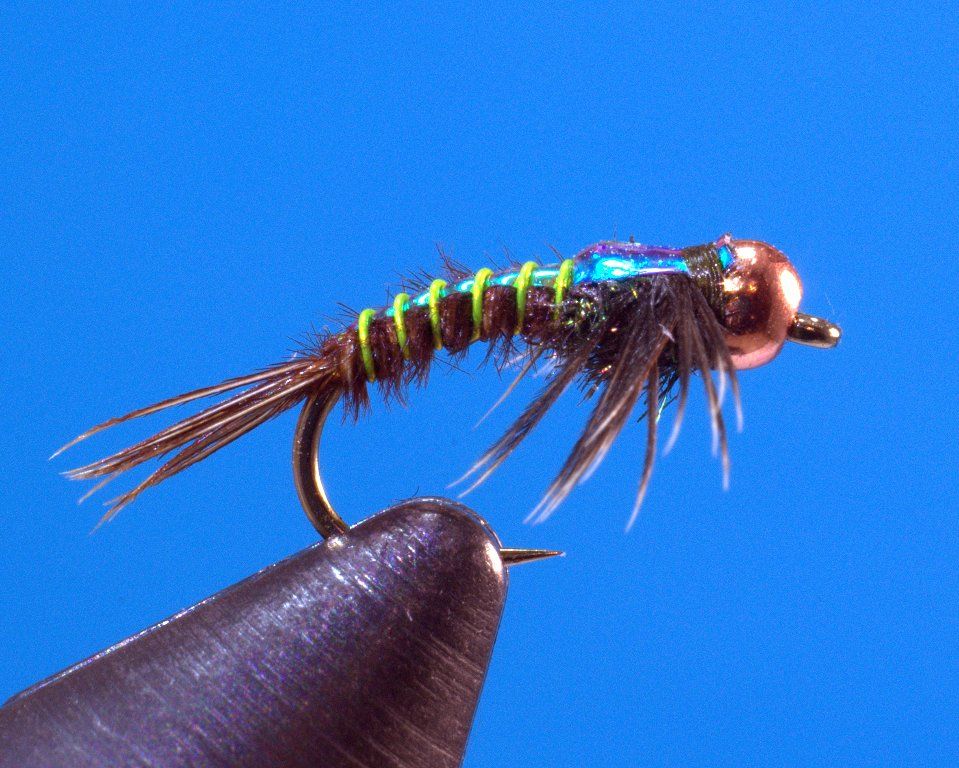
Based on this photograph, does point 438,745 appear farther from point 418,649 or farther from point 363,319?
point 363,319

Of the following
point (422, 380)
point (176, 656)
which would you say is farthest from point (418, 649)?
point (422, 380)

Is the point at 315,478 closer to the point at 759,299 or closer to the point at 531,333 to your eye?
the point at 531,333

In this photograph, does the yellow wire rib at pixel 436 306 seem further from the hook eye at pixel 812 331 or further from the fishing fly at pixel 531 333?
the hook eye at pixel 812 331

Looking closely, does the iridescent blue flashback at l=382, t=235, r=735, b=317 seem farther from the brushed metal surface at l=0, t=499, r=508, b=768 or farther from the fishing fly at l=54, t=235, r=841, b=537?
the brushed metal surface at l=0, t=499, r=508, b=768

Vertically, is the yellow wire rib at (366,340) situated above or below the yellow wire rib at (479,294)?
below

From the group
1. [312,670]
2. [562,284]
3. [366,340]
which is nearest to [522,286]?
[562,284]

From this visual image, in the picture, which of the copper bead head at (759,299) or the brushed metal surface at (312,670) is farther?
the copper bead head at (759,299)

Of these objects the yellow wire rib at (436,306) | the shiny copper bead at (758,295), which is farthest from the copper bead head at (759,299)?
the yellow wire rib at (436,306)
